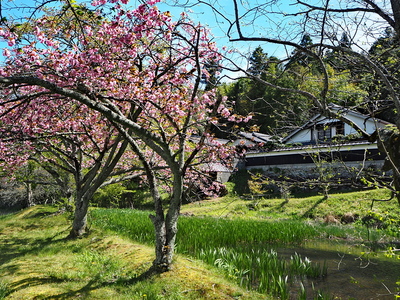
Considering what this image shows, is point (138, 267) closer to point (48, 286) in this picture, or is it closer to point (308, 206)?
point (48, 286)

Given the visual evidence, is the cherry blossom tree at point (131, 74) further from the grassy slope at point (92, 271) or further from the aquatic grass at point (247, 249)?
the aquatic grass at point (247, 249)

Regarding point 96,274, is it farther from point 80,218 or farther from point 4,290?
point 80,218

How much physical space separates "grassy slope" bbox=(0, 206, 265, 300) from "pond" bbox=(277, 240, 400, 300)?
1.84m

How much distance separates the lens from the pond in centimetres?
562

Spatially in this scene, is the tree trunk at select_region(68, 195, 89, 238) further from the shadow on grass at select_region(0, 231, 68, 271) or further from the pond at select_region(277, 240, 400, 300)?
the pond at select_region(277, 240, 400, 300)

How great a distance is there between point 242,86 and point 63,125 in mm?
32199

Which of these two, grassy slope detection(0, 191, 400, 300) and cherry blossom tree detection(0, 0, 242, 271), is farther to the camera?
cherry blossom tree detection(0, 0, 242, 271)

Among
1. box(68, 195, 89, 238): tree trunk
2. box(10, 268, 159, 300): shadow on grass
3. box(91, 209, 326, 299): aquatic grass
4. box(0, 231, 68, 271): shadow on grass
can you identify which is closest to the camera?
box(10, 268, 159, 300): shadow on grass

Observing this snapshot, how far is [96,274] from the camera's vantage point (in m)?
6.16

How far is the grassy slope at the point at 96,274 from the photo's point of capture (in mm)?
4848

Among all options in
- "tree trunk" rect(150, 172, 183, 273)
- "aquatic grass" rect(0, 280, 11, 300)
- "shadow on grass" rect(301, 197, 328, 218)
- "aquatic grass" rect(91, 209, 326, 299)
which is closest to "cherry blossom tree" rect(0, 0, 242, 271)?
"tree trunk" rect(150, 172, 183, 273)

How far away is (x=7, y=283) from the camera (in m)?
5.62

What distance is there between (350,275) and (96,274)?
5.54 meters

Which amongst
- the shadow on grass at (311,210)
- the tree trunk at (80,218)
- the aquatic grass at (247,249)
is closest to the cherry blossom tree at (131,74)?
the aquatic grass at (247,249)
